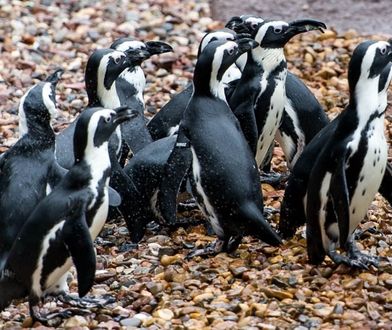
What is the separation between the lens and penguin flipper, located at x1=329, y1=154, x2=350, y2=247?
5473mm

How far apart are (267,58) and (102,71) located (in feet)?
3.23

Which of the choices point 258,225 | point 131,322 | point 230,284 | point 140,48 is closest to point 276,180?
point 140,48

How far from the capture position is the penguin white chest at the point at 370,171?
5551mm

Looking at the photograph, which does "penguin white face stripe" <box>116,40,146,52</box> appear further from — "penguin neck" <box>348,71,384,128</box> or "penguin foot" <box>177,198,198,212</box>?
"penguin neck" <box>348,71,384,128</box>

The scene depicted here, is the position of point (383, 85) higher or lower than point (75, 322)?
higher

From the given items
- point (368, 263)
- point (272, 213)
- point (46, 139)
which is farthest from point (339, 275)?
point (46, 139)

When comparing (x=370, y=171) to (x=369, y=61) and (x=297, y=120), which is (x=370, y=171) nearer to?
(x=369, y=61)

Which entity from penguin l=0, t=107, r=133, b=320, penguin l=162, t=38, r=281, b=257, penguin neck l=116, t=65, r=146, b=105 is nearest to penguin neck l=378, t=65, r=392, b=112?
penguin l=162, t=38, r=281, b=257

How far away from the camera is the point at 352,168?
5562 millimetres

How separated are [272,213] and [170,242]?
0.64 meters

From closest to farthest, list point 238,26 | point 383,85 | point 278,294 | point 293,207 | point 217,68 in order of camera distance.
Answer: point 278,294, point 383,85, point 293,207, point 217,68, point 238,26

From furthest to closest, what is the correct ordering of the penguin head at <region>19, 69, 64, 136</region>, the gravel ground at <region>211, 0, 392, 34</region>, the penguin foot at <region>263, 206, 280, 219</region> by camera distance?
the gravel ground at <region>211, 0, 392, 34</region>
the penguin foot at <region>263, 206, 280, 219</region>
the penguin head at <region>19, 69, 64, 136</region>

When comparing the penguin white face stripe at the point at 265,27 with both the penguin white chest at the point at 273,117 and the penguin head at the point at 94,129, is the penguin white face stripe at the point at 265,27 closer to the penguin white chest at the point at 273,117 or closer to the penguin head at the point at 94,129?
A: the penguin white chest at the point at 273,117

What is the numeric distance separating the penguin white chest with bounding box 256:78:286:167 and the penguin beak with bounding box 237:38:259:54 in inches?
21.2
